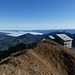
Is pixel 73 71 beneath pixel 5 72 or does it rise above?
beneath

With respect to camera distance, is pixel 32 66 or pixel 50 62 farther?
pixel 50 62

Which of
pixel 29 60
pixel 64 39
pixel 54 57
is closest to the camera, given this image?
pixel 29 60

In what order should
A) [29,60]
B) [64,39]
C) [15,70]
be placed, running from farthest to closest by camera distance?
1. [64,39]
2. [29,60]
3. [15,70]

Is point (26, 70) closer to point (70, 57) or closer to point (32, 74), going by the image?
point (32, 74)

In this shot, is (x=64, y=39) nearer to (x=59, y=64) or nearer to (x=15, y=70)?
(x=59, y=64)

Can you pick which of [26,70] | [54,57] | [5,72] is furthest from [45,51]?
[5,72]

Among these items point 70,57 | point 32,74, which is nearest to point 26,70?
point 32,74
